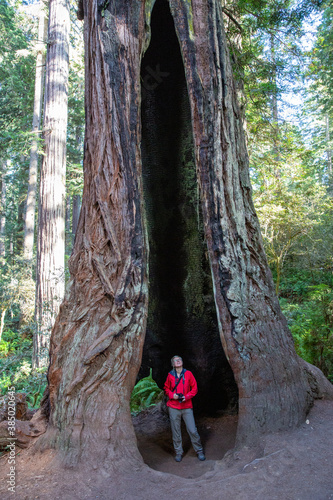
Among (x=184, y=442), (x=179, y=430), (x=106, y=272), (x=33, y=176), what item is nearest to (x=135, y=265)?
(x=106, y=272)

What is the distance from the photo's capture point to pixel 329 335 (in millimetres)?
6590

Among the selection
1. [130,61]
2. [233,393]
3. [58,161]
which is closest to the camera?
[130,61]

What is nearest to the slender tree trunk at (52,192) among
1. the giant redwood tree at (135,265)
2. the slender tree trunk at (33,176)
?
the giant redwood tree at (135,265)

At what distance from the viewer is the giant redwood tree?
3.66 m

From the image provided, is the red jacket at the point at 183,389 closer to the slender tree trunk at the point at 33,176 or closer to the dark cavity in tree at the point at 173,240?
the dark cavity in tree at the point at 173,240

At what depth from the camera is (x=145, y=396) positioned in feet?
23.8

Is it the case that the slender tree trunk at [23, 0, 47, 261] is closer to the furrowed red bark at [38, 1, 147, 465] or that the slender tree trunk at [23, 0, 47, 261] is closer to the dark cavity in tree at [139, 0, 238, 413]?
the dark cavity in tree at [139, 0, 238, 413]

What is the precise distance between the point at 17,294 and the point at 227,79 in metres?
8.61

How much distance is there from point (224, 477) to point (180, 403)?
1.34 metres

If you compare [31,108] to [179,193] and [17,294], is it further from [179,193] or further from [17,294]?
[179,193]

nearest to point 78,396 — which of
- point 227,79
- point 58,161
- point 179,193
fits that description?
point 179,193
